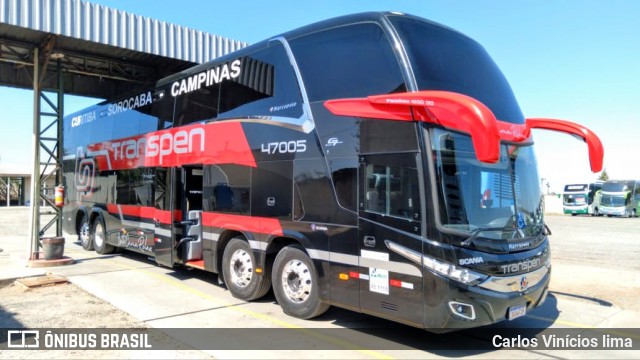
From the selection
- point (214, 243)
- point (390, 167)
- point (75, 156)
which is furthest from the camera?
point (75, 156)

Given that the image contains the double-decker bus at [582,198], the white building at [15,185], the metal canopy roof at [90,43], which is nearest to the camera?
the metal canopy roof at [90,43]

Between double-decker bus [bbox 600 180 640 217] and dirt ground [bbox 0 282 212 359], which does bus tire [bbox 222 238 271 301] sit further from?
double-decker bus [bbox 600 180 640 217]

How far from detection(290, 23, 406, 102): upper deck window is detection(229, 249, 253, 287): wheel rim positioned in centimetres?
295

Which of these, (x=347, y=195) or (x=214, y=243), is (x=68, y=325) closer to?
(x=214, y=243)

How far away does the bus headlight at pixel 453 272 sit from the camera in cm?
491

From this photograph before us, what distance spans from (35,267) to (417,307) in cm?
954

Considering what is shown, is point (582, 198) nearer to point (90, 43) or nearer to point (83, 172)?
point (83, 172)

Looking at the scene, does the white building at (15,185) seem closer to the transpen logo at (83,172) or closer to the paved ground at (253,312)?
the transpen logo at (83,172)

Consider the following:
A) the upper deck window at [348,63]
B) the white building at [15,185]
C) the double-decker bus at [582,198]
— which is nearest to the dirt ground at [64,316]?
the upper deck window at [348,63]

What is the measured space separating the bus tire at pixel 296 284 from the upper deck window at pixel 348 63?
90.1 inches

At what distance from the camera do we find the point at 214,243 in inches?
330

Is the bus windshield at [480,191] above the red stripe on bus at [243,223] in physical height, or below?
above

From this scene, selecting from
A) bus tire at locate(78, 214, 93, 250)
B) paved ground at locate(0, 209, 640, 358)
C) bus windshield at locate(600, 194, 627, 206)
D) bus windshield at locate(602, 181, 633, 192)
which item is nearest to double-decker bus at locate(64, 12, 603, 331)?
paved ground at locate(0, 209, 640, 358)

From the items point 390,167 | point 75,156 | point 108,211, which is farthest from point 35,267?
point 390,167
